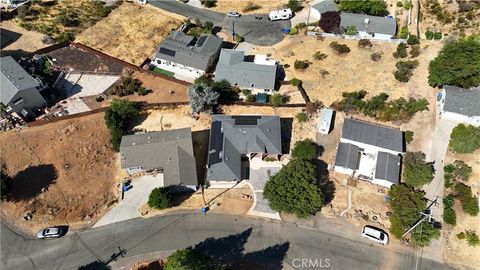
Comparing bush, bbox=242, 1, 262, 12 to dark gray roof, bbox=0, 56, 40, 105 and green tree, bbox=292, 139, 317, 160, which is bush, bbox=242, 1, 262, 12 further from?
dark gray roof, bbox=0, 56, 40, 105

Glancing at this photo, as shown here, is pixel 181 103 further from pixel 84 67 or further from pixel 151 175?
pixel 84 67

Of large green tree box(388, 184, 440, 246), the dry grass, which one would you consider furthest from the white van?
large green tree box(388, 184, 440, 246)

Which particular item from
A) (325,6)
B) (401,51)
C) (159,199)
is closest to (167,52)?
(159,199)

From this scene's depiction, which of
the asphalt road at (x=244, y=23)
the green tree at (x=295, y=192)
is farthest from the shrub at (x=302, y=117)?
the asphalt road at (x=244, y=23)

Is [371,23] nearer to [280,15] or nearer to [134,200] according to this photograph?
[280,15]

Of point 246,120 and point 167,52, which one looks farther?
point 167,52

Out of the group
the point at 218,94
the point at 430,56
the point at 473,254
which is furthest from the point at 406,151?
the point at 218,94
